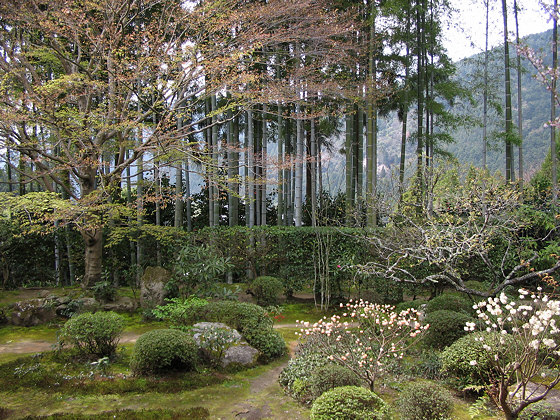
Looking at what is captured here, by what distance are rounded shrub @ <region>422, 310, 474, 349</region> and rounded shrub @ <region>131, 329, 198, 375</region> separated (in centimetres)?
275

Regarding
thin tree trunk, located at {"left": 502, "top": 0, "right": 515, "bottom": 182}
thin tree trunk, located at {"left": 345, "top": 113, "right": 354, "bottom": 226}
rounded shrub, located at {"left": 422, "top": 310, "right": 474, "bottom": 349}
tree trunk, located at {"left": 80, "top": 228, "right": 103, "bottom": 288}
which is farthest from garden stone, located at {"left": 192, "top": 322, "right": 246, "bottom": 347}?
thin tree trunk, located at {"left": 502, "top": 0, "right": 515, "bottom": 182}

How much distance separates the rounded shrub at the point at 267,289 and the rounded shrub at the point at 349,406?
4072mm

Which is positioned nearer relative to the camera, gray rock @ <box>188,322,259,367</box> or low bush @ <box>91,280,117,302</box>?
gray rock @ <box>188,322,259,367</box>

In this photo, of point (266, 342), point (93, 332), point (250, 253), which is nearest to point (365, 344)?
point (266, 342)

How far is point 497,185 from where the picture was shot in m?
6.56

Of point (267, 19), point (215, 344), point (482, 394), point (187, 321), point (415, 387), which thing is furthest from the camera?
point (267, 19)

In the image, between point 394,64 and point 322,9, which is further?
point 394,64

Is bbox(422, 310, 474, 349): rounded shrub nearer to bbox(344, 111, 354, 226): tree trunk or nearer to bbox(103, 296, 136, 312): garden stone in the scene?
bbox(344, 111, 354, 226): tree trunk

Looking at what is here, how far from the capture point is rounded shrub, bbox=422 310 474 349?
445cm

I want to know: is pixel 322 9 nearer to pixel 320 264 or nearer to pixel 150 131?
pixel 150 131

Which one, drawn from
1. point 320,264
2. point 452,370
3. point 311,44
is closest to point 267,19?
point 311,44

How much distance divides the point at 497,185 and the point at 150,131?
579 cm

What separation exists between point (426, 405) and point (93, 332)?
3.59 metres

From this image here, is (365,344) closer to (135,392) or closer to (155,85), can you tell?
(135,392)
